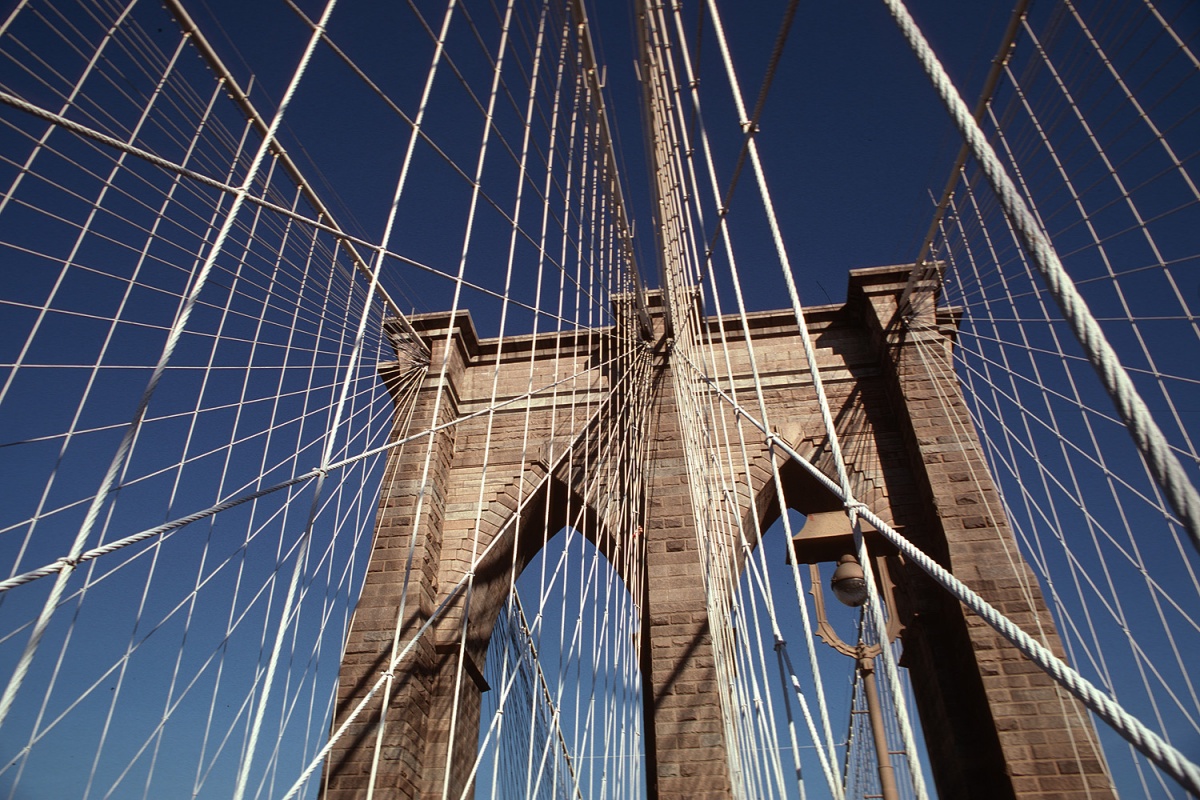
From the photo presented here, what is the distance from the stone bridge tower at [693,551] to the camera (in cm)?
515

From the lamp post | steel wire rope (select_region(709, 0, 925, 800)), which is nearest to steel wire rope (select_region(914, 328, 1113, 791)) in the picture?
the lamp post

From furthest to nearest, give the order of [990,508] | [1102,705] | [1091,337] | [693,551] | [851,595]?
[693,551], [990,508], [851,595], [1102,705], [1091,337]

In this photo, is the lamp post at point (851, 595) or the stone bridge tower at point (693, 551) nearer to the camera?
the lamp post at point (851, 595)

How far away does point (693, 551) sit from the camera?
20.9 ft

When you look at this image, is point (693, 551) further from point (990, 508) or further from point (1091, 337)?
point (1091, 337)

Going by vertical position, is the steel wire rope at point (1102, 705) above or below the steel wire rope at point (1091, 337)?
below

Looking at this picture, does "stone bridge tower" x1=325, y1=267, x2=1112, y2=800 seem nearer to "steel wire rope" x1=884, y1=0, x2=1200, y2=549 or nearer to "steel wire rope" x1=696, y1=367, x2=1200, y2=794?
"steel wire rope" x1=696, y1=367, x2=1200, y2=794

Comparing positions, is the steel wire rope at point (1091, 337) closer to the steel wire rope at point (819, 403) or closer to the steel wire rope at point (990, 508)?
the steel wire rope at point (819, 403)

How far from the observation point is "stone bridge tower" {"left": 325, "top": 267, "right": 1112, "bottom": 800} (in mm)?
5148

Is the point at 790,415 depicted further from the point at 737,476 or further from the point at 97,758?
the point at 97,758

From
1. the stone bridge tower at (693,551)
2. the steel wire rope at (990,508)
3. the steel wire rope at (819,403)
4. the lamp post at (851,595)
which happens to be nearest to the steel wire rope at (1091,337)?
the steel wire rope at (819,403)

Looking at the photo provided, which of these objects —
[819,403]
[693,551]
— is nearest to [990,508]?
[693,551]

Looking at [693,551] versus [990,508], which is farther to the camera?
[693,551]

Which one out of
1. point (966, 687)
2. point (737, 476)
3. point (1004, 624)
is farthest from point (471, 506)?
point (1004, 624)
